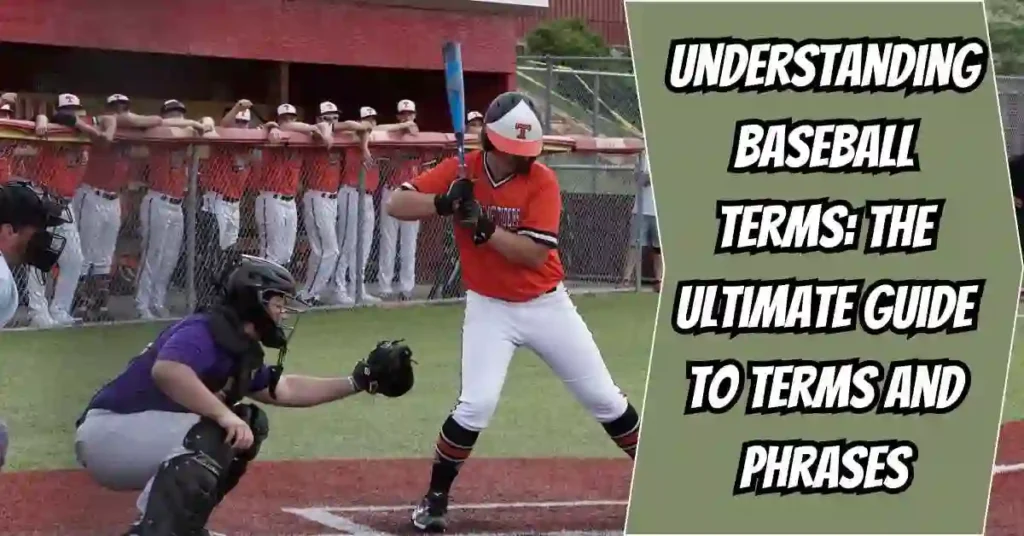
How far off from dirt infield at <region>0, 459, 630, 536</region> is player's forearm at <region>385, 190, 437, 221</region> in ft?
3.69

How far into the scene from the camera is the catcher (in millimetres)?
4711

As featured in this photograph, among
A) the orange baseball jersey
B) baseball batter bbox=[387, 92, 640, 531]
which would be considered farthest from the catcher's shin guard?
the orange baseball jersey

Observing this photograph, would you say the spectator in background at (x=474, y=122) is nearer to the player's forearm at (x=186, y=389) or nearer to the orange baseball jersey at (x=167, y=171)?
the orange baseball jersey at (x=167, y=171)

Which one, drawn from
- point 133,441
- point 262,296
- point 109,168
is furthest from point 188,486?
point 109,168

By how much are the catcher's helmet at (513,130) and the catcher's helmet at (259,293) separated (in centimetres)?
100

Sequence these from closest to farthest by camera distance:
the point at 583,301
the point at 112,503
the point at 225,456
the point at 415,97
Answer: the point at 225,456 → the point at 112,503 → the point at 583,301 → the point at 415,97

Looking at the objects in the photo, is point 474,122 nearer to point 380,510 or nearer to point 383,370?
point 380,510

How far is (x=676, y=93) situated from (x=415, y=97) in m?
6.01

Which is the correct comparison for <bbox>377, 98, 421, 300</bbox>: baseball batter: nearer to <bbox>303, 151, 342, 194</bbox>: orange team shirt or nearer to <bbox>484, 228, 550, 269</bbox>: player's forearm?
<bbox>303, 151, 342, 194</bbox>: orange team shirt

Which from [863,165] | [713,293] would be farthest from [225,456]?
[863,165]

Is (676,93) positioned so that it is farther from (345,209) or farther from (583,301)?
(345,209)

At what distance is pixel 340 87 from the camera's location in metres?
18.0

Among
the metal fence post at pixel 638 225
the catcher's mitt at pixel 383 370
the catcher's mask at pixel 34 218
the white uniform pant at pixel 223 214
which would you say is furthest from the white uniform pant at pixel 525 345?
the metal fence post at pixel 638 225

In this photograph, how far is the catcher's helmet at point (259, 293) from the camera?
16.0 feet
